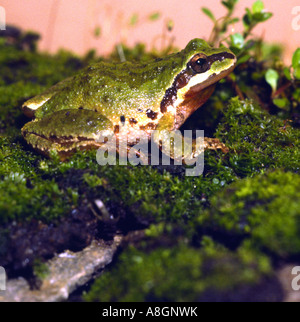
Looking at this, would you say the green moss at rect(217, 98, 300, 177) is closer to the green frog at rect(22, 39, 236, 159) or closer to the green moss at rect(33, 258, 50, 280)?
the green frog at rect(22, 39, 236, 159)

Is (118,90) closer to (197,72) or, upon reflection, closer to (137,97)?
(137,97)

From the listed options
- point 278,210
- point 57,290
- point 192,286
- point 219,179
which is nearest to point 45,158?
point 57,290

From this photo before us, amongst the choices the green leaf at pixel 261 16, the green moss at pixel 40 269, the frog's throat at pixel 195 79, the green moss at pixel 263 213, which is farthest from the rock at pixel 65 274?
the green leaf at pixel 261 16

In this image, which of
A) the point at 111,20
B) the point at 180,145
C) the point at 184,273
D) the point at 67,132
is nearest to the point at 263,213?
the point at 184,273

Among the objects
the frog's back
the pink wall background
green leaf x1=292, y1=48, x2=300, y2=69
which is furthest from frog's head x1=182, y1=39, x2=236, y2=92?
the pink wall background

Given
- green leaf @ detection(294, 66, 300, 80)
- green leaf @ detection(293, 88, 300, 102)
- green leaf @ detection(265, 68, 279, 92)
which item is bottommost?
green leaf @ detection(293, 88, 300, 102)

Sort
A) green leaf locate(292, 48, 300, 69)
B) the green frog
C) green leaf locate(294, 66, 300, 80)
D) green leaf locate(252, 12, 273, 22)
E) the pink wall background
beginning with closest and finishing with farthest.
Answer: the green frog, green leaf locate(292, 48, 300, 69), green leaf locate(294, 66, 300, 80), green leaf locate(252, 12, 273, 22), the pink wall background
